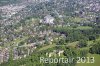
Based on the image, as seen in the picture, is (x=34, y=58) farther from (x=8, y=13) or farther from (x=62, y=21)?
(x=8, y=13)

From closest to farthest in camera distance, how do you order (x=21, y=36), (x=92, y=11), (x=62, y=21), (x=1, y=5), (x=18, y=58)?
(x=18, y=58) → (x=21, y=36) → (x=62, y=21) → (x=92, y=11) → (x=1, y=5)

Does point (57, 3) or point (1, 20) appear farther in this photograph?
point (57, 3)

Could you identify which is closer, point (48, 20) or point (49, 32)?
point (49, 32)

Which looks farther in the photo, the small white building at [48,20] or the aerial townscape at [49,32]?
the small white building at [48,20]

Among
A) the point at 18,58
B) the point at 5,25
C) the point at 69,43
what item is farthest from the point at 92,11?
the point at 18,58

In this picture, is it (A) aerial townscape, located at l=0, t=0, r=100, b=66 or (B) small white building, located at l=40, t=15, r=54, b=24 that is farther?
(B) small white building, located at l=40, t=15, r=54, b=24

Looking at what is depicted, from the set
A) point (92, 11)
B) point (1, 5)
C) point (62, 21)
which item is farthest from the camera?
point (1, 5)
